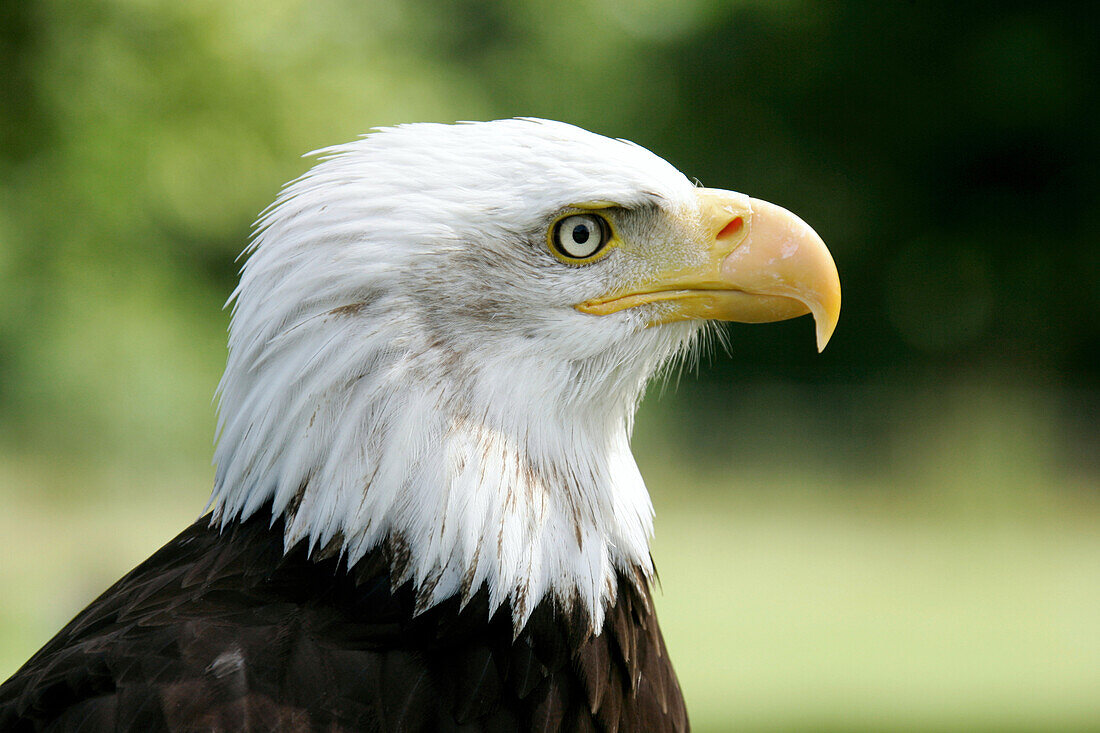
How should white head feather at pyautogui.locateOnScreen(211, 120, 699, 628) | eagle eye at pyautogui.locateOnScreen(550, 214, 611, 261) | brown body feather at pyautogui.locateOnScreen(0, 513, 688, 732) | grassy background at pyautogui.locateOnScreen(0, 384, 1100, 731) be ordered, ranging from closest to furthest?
brown body feather at pyautogui.locateOnScreen(0, 513, 688, 732) → white head feather at pyautogui.locateOnScreen(211, 120, 699, 628) → eagle eye at pyautogui.locateOnScreen(550, 214, 611, 261) → grassy background at pyautogui.locateOnScreen(0, 384, 1100, 731)

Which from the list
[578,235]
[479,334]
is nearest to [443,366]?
[479,334]

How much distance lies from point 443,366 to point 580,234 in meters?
0.38

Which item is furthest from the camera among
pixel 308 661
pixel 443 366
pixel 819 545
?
pixel 819 545

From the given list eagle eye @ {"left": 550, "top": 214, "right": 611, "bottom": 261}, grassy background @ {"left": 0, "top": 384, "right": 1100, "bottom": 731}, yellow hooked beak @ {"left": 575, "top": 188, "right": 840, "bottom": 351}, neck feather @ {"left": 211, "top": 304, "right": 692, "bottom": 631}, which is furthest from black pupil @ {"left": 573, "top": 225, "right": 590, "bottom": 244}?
grassy background @ {"left": 0, "top": 384, "right": 1100, "bottom": 731}

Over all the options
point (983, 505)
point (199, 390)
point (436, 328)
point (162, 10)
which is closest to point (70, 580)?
point (199, 390)

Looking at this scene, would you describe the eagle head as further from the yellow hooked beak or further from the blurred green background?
the blurred green background

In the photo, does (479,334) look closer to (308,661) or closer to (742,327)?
(308,661)

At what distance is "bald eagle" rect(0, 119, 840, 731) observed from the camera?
185cm

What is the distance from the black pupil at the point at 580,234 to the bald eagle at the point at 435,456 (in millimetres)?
11

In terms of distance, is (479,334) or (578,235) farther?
(578,235)

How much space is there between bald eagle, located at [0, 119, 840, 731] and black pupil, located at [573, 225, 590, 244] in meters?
0.01

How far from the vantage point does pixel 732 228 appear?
7.05ft

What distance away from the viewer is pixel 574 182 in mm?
2004

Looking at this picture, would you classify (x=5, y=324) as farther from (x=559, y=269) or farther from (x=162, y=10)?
(x=559, y=269)
